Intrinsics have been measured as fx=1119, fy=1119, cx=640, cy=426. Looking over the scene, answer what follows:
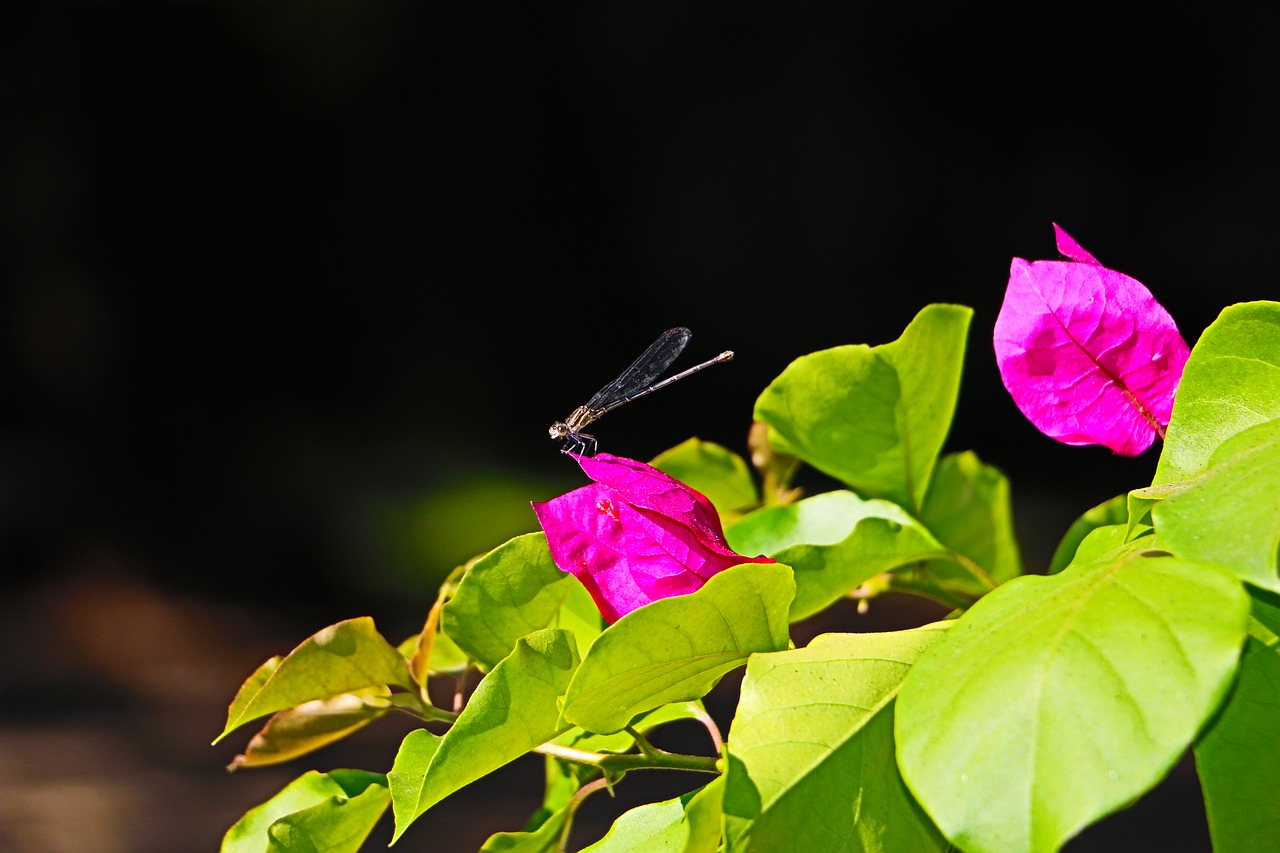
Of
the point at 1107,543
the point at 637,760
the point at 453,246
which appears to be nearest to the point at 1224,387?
the point at 1107,543

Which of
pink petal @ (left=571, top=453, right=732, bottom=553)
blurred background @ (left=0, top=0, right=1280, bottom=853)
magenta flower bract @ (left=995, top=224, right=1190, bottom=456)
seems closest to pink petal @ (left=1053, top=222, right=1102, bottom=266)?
magenta flower bract @ (left=995, top=224, right=1190, bottom=456)

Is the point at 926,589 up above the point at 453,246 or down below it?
below

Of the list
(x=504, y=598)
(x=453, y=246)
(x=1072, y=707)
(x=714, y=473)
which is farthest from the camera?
(x=453, y=246)

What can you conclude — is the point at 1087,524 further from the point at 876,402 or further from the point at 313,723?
the point at 313,723

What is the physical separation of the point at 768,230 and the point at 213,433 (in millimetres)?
1500

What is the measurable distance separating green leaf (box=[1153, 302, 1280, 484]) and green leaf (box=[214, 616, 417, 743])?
0.17 metres

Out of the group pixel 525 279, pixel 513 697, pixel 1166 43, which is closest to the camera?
pixel 513 697

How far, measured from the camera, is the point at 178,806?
2201 millimetres

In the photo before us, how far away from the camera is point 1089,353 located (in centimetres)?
25

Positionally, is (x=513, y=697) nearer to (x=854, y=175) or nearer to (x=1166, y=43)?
(x=854, y=175)

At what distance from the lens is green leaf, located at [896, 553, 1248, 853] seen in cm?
13

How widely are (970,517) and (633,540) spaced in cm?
17

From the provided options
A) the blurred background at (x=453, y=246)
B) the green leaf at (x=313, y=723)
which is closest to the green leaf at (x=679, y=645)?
the green leaf at (x=313, y=723)

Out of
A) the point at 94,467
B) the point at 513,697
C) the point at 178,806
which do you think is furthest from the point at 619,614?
the point at 94,467
